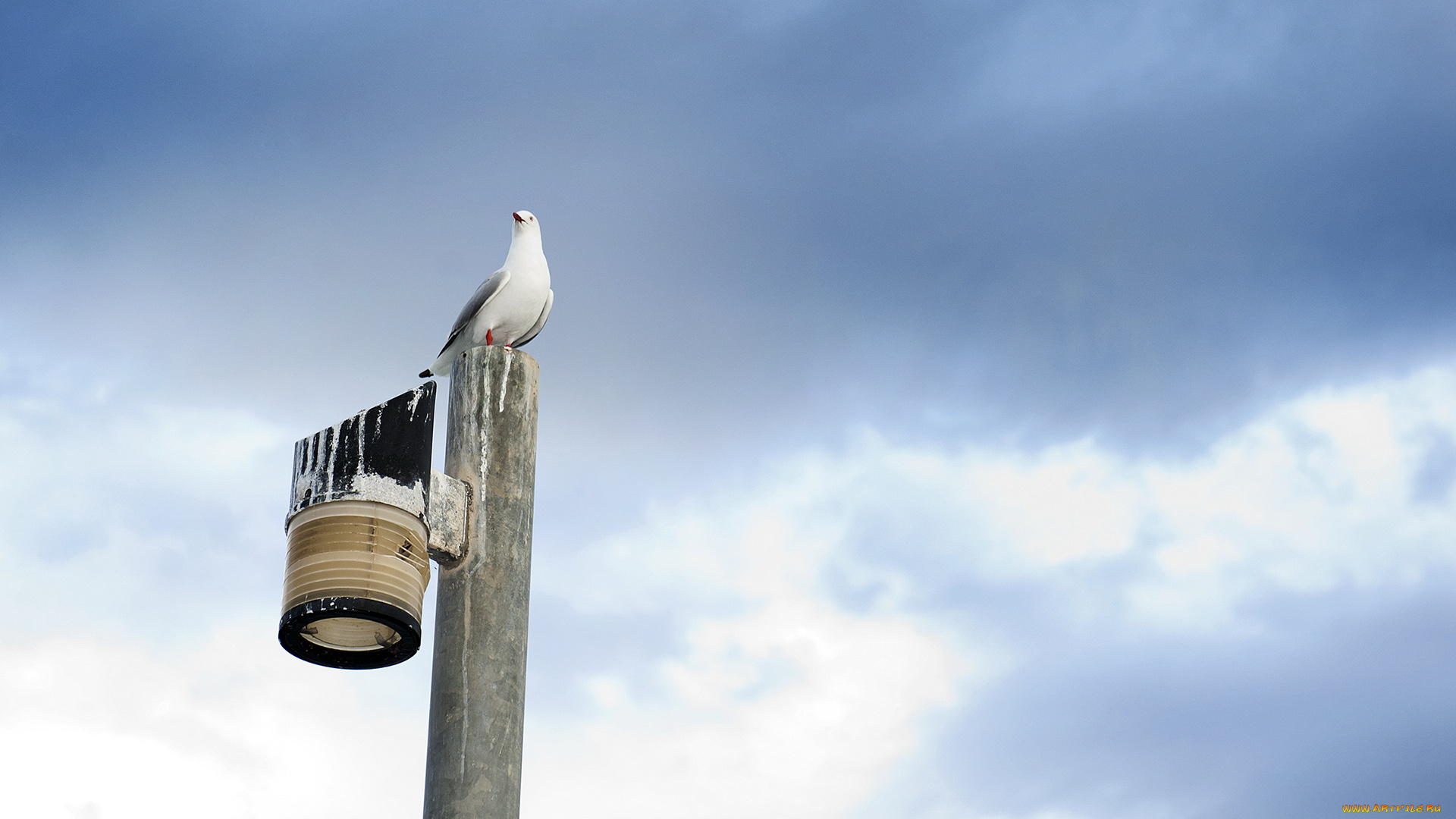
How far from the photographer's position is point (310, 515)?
14.3 feet

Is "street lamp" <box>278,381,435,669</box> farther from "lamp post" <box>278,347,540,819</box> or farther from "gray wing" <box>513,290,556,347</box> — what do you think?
"gray wing" <box>513,290,556,347</box>

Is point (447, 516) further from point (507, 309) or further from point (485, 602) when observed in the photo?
point (507, 309)

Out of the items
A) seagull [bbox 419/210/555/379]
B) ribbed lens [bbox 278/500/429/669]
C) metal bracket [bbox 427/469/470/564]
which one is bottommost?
ribbed lens [bbox 278/500/429/669]

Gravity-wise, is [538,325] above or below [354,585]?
above

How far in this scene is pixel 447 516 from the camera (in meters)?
4.46

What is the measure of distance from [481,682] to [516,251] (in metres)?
4.06

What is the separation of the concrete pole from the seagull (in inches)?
90.0

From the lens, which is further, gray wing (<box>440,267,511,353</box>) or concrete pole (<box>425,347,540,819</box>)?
gray wing (<box>440,267,511,353</box>)

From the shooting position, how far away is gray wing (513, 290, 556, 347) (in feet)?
24.7

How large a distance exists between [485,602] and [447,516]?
1.06 ft

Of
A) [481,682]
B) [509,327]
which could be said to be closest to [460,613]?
[481,682]

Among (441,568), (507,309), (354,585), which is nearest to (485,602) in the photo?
(441,568)

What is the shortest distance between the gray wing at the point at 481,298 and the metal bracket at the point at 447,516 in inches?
110

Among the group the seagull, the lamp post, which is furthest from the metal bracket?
the seagull
